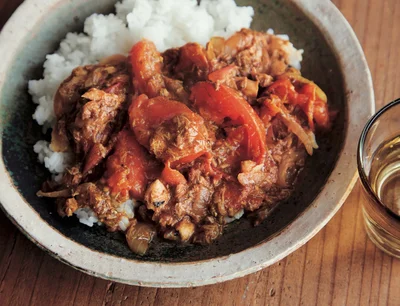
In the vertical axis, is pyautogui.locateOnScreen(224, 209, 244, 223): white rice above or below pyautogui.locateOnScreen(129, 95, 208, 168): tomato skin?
below

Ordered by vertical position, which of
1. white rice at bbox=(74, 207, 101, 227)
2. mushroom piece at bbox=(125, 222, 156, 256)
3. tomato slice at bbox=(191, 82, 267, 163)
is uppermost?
tomato slice at bbox=(191, 82, 267, 163)

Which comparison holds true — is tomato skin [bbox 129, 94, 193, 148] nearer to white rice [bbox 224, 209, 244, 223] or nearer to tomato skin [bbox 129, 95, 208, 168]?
tomato skin [bbox 129, 95, 208, 168]

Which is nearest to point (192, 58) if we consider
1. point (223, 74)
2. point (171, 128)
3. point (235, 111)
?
point (223, 74)

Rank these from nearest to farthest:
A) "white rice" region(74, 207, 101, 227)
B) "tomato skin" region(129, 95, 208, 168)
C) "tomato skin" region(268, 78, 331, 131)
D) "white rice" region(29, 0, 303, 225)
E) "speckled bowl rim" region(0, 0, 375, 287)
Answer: "speckled bowl rim" region(0, 0, 375, 287) < "tomato skin" region(129, 95, 208, 168) < "white rice" region(74, 207, 101, 227) < "tomato skin" region(268, 78, 331, 131) < "white rice" region(29, 0, 303, 225)

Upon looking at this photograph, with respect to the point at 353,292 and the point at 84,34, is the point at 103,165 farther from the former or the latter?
the point at 353,292

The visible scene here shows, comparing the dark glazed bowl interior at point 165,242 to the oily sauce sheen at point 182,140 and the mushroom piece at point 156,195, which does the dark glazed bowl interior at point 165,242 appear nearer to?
the oily sauce sheen at point 182,140

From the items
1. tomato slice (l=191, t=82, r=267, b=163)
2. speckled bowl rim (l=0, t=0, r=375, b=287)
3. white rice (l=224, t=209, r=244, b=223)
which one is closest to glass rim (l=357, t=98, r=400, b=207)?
speckled bowl rim (l=0, t=0, r=375, b=287)

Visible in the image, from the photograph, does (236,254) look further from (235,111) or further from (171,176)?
(235,111)
